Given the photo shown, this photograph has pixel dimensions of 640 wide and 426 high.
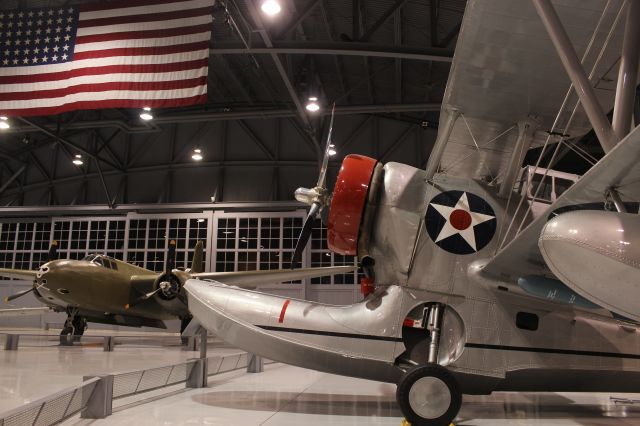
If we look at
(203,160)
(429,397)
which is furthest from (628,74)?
(203,160)

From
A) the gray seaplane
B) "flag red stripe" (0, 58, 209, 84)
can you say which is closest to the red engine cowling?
A: the gray seaplane

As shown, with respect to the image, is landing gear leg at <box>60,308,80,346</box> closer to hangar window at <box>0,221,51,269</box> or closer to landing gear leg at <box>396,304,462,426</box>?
hangar window at <box>0,221,51,269</box>

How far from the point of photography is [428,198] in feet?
17.7

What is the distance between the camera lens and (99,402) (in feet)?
14.4

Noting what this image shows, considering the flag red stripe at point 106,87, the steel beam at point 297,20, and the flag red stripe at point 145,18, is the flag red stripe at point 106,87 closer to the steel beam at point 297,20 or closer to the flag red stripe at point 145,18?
the flag red stripe at point 145,18

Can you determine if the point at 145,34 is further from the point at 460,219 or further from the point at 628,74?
the point at 628,74

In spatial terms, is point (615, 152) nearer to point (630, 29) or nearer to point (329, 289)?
point (630, 29)

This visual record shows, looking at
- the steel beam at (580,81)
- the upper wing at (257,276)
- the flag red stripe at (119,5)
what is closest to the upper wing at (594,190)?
the steel beam at (580,81)

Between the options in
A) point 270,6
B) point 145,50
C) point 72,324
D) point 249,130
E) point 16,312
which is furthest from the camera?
point 249,130

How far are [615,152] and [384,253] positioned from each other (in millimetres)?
2992

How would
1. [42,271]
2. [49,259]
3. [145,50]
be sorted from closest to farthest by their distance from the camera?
1. [145,50]
2. [42,271]
3. [49,259]

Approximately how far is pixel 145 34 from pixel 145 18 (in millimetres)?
338

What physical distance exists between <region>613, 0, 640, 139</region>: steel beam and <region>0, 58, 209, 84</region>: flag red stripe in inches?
295

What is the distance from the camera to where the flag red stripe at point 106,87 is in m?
9.38
